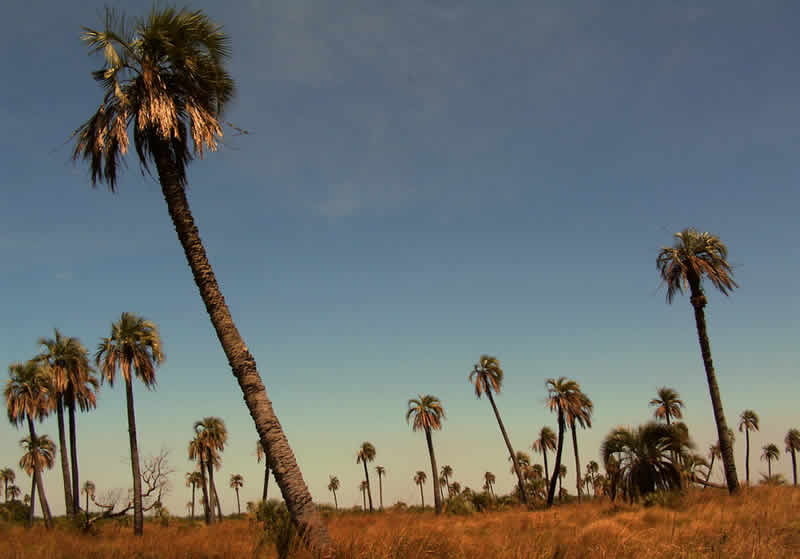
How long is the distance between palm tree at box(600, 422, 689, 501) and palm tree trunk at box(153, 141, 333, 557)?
21467mm

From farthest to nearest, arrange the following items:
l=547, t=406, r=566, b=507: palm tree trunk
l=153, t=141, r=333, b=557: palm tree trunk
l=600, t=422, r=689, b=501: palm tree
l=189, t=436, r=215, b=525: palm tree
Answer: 1. l=189, t=436, r=215, b=525: palm tree
2. l=547, t=406, r=566, b=507: palm tree trunk
3. l=600, t=422, r=689, b=501: palm tree
4. l=153, t=141, r=333, b=557: palm tree trunk

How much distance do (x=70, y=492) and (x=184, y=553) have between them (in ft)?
103

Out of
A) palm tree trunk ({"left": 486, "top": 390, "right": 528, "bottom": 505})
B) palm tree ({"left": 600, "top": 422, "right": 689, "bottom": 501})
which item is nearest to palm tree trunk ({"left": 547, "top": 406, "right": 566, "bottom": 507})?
palm tree trunk ({"left": 486, "top": 390, "right": 528, "bottom": 505})

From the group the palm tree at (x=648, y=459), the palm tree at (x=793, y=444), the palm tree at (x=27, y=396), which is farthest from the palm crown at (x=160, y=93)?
the palm tree at (x=793, y=444)

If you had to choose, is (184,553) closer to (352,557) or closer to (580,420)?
(352,557)

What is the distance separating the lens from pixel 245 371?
30.5 feet

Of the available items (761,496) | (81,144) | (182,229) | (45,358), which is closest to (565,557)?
(182,229)

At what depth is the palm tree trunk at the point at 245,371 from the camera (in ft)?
27.2

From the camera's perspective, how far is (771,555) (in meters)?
7.72

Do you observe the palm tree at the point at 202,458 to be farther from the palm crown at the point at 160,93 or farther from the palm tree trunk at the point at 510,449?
the palm crown at the point at 160,93

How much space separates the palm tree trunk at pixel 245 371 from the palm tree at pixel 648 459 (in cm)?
2147

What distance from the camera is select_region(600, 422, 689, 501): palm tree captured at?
2436 centimetres

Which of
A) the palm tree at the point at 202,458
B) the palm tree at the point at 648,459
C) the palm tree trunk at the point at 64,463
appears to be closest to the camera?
the palm tree at the point at 648,459

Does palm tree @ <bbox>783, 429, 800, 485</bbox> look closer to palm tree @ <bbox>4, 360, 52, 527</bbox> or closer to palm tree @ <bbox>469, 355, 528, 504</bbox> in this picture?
palm tree @ <bbox>469, 355, 528, 504</bbox>
